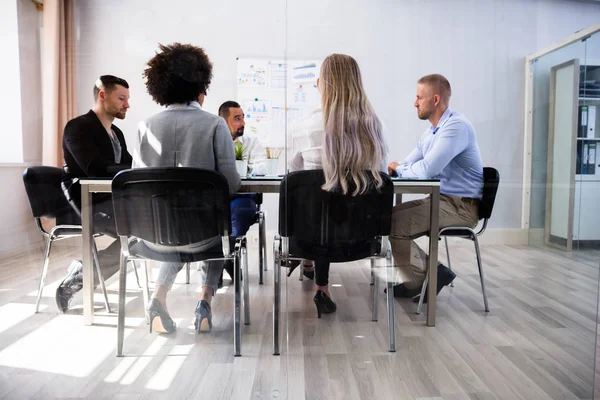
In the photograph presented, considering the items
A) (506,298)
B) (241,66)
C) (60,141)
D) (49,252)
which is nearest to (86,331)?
(49,252)

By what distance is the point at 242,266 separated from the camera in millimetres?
1653

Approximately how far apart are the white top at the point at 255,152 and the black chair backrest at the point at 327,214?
130 mm

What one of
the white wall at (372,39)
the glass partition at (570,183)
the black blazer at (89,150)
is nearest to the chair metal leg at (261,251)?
the white wall at (372,39)

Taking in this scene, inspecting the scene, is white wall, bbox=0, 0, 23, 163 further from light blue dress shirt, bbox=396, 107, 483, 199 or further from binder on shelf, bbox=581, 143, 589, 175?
binder on shelf, bbox=581, 143, 589, 175

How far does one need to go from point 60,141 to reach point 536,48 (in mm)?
1953

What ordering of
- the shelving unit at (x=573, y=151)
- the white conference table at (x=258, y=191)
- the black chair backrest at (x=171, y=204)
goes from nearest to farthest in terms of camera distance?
the black chair backrest at (x=171, y=204), the white conference table at (x=258, y=191), the shelving unit at (x=573, y=151)

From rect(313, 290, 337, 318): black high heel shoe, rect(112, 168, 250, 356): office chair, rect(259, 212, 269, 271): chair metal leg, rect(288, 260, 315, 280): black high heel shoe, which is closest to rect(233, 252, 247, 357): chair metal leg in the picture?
rect(112, 168, 250, 356): office chair

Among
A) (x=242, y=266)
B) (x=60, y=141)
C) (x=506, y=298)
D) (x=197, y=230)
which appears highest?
Answer: (x=60, y=141)

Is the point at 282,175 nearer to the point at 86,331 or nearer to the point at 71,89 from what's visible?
the point at 71,89

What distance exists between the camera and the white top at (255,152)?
1596mm

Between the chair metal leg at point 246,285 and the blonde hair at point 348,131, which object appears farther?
the chair metal leg at point 246,285

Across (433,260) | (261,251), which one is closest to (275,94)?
(261,251)

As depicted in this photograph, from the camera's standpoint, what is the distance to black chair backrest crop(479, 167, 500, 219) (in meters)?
1.67

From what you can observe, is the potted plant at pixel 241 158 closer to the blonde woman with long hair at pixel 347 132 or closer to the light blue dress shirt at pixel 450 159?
the blonde woman with long hair at pixel 347 132
